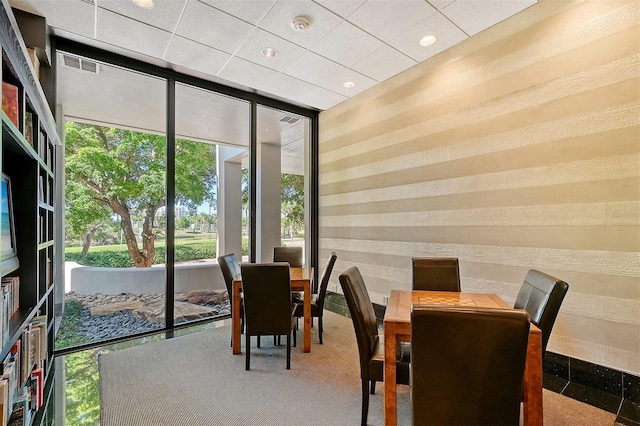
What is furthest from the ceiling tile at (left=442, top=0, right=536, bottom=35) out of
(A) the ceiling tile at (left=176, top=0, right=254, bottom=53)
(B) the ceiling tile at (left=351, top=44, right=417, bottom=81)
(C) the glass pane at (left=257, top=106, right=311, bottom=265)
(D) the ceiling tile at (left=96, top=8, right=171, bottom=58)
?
(C) the glass pane at (left=257, top=106, right=311, bottom=265)

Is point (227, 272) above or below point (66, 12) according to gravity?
below

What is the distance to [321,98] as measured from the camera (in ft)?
15.3

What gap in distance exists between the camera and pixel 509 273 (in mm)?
2926

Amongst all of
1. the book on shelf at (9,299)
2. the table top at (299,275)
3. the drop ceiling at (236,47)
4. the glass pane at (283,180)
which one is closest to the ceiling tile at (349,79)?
the drop ceiling at (236,47)

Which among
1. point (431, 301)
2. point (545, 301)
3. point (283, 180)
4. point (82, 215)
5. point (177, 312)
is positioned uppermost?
point (283, 180)

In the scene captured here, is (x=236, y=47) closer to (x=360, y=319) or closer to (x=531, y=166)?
(x=360, y=319)

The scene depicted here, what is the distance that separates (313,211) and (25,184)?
12.3 ft

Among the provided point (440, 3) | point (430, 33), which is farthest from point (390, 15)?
Result: point (430, 33)

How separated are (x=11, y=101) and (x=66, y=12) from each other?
1.54 meters

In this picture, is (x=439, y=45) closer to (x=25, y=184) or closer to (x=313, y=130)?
(x=313, y=130)

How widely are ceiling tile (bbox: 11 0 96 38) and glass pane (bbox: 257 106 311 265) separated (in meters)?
2.42

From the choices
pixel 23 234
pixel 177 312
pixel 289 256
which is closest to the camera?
pixel 23 234

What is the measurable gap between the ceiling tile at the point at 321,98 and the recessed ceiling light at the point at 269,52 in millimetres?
1017

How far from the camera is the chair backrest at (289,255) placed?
4.47 meters
